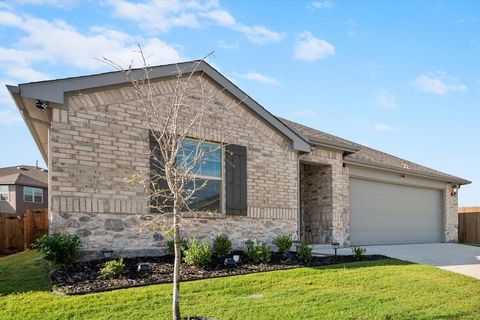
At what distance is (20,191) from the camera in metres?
30.8

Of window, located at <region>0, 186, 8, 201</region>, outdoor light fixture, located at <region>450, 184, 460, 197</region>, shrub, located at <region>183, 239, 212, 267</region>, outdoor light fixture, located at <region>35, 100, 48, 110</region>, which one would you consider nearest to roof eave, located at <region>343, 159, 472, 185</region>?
outdoor light fixture, located at <region>450, 184, 460, 197</region>

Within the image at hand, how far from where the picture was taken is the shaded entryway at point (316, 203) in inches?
551

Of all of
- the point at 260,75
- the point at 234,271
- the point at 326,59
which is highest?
the point at 326,59

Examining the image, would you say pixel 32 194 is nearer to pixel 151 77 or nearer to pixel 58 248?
pixel 151 77

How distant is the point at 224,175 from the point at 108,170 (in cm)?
304

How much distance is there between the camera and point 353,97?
11.4 metres

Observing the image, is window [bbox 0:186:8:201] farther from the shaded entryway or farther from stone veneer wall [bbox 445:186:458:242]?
stone veneer wall [bbox 445:186:458:242]

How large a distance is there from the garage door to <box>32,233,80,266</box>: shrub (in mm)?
10372

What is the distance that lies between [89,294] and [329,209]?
31.2ft

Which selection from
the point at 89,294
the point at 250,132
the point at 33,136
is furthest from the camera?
the point at 33,136

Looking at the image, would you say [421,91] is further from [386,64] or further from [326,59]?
[326,59]

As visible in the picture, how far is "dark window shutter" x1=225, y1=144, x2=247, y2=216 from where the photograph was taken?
411 inches

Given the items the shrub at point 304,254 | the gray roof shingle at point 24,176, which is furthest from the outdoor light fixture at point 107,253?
the gray roof shingle at point 24,176

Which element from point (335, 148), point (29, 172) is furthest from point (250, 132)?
point (29, 172)
